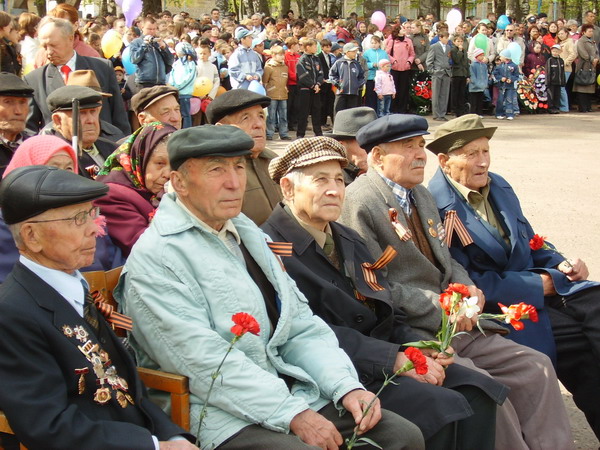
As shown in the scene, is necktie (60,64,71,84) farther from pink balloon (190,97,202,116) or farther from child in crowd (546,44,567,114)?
child in crowd (546,44,567,114)

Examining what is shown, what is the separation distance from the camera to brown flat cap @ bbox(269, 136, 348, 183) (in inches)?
145

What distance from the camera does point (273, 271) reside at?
327 centimetres

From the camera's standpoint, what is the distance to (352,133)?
18.1 ft

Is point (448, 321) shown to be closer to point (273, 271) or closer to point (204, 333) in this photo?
point (273, 271)

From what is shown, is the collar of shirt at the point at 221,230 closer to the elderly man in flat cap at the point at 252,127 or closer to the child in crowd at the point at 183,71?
the elderly man in flat cap at the point at 252,127

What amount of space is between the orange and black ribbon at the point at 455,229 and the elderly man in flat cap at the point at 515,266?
0.15ft

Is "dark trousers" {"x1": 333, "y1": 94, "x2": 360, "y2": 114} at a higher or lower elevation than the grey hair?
lower

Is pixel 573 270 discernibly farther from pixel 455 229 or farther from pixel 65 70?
pixel 65 70

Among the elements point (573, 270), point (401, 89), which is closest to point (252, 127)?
point (573, 270)

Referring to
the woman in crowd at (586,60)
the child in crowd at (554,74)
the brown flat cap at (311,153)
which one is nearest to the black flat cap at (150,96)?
the brown flat cap at (311,153)

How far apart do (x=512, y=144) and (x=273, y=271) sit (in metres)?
12.4

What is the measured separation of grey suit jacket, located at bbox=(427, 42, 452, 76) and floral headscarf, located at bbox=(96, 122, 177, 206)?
1485cm

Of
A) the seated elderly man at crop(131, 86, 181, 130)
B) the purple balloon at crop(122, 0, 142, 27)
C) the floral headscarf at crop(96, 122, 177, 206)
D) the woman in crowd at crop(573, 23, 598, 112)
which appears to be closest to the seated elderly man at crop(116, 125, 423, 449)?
the floral headscarf at crop(96, 122, 177, 206)

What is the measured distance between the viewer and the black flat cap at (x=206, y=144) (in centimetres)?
309
